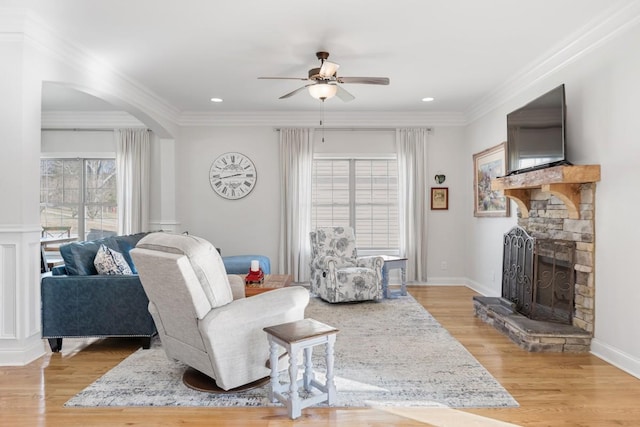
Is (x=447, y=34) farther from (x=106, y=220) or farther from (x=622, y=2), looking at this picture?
(x=106, y=220)

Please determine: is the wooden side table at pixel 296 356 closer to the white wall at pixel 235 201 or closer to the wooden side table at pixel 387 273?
the wooden side table at pixel 387 273

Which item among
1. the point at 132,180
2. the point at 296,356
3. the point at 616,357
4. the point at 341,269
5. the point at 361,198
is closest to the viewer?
the point at 296,356

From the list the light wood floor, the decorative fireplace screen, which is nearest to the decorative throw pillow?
the light wood floor

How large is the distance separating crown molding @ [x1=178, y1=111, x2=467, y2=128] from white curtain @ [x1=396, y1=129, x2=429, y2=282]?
0.20m

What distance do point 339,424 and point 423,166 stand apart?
4783 mm

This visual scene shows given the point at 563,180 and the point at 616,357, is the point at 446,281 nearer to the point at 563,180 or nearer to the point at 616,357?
the point at 616,357

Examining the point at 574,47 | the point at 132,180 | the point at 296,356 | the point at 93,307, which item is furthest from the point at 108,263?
the point at 574,47

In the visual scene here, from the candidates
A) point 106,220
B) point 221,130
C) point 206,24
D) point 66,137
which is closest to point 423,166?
point 221,130

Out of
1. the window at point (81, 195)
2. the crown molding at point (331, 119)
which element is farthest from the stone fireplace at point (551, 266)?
the window at point (81, 195)

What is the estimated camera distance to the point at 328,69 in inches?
141

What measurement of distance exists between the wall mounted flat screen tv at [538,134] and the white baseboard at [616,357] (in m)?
1.55

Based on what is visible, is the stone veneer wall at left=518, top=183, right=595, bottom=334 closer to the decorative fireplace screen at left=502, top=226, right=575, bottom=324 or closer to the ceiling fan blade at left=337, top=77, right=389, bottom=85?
the decorative fireplace screen at left=502, top=226, right=575, bottom=324

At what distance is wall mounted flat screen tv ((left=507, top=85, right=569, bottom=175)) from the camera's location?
11.5ft

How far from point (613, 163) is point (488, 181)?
237 centimetres
